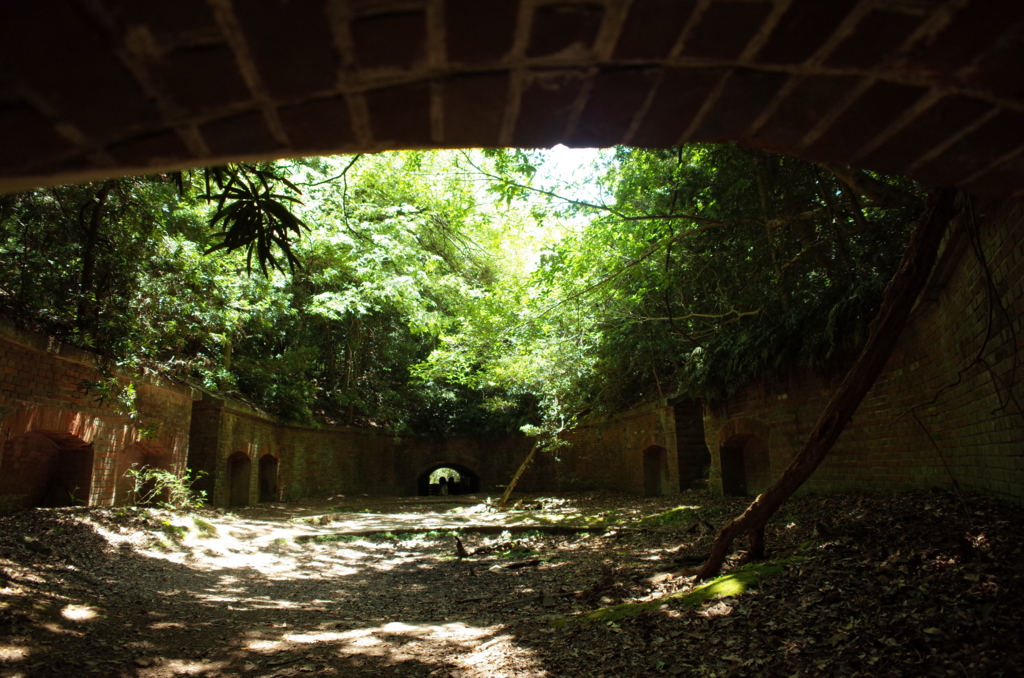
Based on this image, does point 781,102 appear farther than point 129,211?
No

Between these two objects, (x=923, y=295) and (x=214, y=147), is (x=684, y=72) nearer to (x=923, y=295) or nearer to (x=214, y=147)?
(x=214, y=147)

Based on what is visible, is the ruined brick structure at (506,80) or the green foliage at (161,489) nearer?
the ruined brick structure at (506,80)

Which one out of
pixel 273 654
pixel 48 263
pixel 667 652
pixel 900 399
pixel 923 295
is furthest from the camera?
pixel 48 263

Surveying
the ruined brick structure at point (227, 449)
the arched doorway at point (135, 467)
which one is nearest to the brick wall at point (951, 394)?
the ruined brick structure at point (227, 449)

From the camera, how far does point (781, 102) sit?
1.39 metres

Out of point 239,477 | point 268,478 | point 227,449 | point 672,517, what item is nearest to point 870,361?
point 672,517

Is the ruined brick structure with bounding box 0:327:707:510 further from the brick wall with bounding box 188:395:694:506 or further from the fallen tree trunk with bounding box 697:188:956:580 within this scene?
the fallen tree trunk with bounding box 697:188:956:580

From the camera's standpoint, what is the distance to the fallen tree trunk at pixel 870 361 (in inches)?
130

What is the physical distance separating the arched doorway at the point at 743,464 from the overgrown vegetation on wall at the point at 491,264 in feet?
3.58

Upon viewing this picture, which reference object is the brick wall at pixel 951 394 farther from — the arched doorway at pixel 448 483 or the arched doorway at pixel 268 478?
the arched doorway at pixel 448 483

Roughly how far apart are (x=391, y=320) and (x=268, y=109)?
17.7m

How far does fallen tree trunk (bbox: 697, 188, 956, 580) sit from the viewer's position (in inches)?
130

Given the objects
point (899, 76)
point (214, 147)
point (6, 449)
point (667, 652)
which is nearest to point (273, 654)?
point (667, 652)

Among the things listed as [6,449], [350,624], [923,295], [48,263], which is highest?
[48,263]
